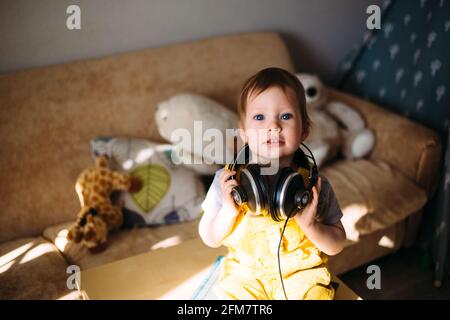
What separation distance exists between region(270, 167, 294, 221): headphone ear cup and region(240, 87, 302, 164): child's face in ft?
0.30

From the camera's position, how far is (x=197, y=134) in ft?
5.29

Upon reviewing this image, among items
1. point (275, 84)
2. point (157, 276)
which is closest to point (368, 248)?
point (157, 276)

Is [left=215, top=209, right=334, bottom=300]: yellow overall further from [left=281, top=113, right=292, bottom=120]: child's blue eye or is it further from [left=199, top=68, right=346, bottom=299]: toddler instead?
[left=281, top=113, right=292, bottom=120]: child's blue eye

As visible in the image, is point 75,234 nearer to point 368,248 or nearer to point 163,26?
point 163,26

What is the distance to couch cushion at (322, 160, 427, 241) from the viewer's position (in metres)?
1.54

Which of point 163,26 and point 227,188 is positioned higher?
point 163,26

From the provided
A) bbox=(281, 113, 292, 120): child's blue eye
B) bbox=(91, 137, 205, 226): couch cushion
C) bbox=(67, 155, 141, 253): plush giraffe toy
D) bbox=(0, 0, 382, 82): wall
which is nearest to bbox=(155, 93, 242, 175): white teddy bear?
bbox=(91, 137, 205, 226): couch cushion

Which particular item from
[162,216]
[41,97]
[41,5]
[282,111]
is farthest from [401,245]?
[41,5]

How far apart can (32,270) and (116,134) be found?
1.93 ft

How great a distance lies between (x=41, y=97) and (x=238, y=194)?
3.38 ft

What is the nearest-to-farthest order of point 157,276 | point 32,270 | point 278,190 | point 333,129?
point 278,190
point 157,276
point 32,270
point 333,129
